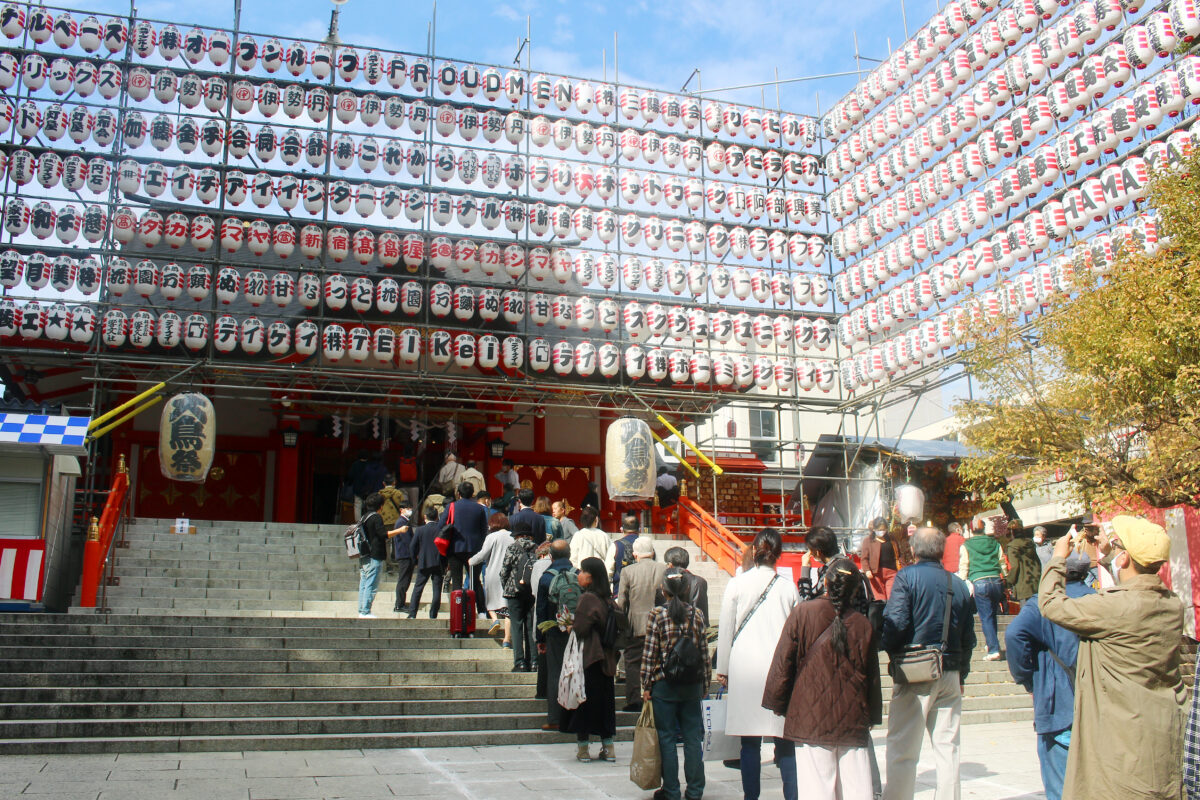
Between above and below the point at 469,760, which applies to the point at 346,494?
above

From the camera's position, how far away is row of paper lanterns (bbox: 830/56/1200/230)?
44.0 feet

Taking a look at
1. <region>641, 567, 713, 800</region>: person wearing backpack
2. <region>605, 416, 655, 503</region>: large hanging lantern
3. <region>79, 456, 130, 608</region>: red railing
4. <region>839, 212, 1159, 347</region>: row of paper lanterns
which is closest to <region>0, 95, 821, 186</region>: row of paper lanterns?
<region>839, 212, 1159, 347</region>: row of paper lanterns

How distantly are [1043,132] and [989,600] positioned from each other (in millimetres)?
8542

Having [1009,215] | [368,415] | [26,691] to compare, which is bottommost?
[26,691]

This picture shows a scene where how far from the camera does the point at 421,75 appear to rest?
62.9ft

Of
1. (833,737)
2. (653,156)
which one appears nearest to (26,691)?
(833,737)

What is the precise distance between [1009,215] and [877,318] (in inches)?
122

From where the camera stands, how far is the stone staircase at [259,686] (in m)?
7.67

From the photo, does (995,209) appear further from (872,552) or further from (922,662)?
(922,662)

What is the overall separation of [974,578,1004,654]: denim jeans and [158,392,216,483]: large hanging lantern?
11052 millimetres

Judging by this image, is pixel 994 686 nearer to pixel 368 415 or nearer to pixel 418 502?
pixel 418 502

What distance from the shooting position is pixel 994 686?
10719mm

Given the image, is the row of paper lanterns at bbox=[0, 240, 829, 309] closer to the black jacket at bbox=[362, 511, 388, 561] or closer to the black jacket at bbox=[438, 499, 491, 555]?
the black jacket at bbox=[362, 511, 388, 561]

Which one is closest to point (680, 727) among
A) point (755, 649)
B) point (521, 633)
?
point (755, 649)
